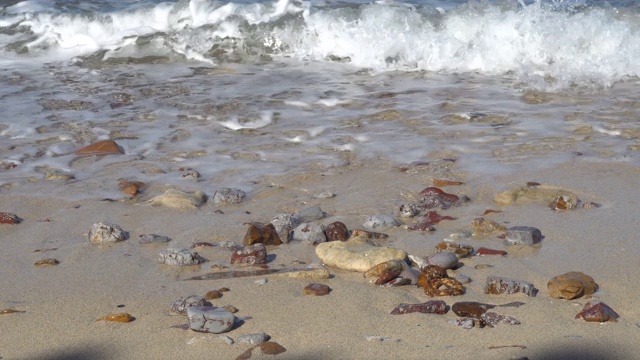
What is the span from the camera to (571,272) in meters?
2.64

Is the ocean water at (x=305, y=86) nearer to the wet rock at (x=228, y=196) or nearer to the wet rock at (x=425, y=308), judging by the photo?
the wet rock at (x=228, y=196)

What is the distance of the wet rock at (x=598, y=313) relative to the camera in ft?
7.58

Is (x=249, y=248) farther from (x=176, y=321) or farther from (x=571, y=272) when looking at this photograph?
(x=571, y=272)

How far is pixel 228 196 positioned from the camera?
354 centimetres

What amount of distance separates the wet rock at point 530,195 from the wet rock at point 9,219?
1919 millimetres

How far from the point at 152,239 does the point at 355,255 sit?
31.1 inches

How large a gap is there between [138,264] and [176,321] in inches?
21.1

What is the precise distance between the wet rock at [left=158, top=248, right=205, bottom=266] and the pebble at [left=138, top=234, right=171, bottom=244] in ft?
0.70

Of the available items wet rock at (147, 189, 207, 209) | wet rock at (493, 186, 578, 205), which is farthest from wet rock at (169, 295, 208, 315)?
wet rock at (493, 186, 578, 205)

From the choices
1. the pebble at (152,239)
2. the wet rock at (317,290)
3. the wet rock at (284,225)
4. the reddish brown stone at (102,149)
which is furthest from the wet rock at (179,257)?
the reddish brown stone at (102,149)

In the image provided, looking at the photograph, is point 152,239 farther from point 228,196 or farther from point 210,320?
point 210,320

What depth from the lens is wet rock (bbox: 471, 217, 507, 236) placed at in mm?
3082

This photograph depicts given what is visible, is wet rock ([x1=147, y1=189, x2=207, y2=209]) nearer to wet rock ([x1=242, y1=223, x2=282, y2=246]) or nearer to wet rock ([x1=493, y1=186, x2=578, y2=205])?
wet rock ([x1=242, y1=223, x2=282, y2=246])

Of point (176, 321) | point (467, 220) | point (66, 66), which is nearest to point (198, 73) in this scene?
point (66, 66)
